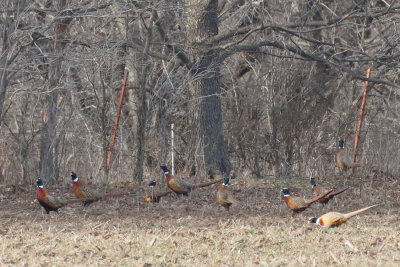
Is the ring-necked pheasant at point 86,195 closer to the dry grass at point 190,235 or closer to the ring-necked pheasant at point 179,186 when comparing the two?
the dry grass at point 190,235

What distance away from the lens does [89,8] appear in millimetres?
13523

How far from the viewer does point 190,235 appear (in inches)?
363

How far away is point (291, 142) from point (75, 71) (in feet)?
17.3

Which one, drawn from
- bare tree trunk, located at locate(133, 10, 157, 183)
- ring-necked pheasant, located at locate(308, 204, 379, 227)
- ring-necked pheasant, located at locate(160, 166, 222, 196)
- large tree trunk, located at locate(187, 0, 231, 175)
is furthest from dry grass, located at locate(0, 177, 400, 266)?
large tree trunk, located at locate(187, 0, 231, 175)

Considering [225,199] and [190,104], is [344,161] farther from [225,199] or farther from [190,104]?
[225,199]

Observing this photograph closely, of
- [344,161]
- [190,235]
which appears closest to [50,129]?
[344,161]

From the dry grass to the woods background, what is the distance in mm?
2691

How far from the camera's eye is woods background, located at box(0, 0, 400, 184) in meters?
15.2

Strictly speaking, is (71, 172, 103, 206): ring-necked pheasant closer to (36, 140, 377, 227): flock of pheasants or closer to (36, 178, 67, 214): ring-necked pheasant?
(36, 140, 377, 227): flock of pheasants

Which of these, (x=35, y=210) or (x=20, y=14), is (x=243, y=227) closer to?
(x=35, y=210)

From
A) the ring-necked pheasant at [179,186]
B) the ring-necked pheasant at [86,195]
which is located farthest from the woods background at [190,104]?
the ring-necked pheasant at [86,195]

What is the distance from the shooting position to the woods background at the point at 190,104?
1521 cm

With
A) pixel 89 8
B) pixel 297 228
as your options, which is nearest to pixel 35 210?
pixel 89 8

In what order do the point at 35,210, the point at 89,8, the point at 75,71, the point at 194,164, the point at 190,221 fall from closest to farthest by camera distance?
the point at 190,221 → the point at 35,210 → the point at 89,8 → the point at 194,164 → the point at 75,71
